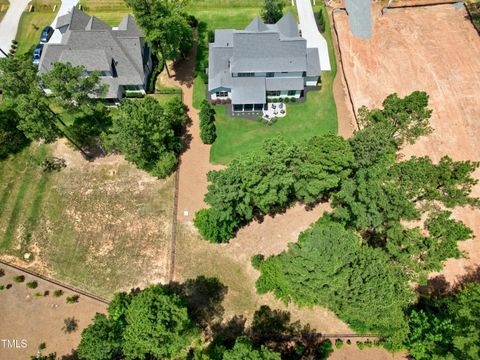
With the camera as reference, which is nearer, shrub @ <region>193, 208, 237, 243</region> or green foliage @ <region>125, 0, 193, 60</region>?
shrub @ <region>193, 208, 237, 243</region>

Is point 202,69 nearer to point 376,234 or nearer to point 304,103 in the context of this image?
point 304,103

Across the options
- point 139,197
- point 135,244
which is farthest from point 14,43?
point 135,244

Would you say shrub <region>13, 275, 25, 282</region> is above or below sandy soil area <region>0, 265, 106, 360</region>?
above

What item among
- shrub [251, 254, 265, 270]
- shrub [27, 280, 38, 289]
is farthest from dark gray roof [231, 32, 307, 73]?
shrub [27, 280, 38, 289]

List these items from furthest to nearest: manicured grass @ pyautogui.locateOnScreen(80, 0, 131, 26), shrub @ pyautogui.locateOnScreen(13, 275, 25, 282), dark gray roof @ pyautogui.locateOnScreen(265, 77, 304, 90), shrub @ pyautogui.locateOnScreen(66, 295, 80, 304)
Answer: manicured grass @ pyautogui.locateOnScreen(80, 0, 131, 26) → dark gray roof @ pyautogui.locateOnScreen(265, 77, 304, 90) → shrub @ pyautogui.locateOnScreen(13, 275, 25, 282) → shrub @ pyautogui.locateOnScreen(66, 295, 80, 304)

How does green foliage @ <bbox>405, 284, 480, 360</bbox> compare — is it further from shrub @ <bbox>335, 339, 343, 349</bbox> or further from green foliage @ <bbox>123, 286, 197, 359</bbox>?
green foliage @ <bbox>123, 286, 197, 359</bbox>

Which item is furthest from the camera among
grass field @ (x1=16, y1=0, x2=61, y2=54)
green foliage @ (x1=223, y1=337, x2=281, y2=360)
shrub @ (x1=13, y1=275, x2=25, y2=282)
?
grass field @ (x1=16, y1=0, x2=61, y2=54)
